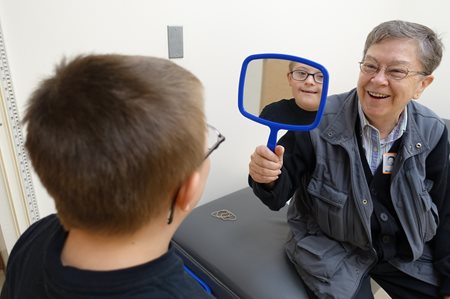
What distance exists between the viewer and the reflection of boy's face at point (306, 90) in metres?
0.92

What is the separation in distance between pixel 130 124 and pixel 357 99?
87cm

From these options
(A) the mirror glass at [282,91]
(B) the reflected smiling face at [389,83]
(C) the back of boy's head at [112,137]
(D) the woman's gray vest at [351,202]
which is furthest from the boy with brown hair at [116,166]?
(B) the reflected smiling face at [389,83]

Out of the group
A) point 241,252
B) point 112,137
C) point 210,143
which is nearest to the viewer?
point 112,137

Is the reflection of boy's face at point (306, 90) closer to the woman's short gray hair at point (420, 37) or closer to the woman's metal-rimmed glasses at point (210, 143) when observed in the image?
the woman's short gray hair at point (420, 37)

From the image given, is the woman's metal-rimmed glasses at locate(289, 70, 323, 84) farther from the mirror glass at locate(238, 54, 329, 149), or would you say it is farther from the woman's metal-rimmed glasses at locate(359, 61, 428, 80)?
the woman's metal-rimmed glasses at locate(359, 61, 428, 80)

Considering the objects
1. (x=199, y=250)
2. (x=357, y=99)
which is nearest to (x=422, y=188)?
(x=357, y=99)

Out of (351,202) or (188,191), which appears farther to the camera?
(351,202)

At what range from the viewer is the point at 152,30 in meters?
1.27

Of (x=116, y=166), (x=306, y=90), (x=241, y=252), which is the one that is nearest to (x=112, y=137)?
(x=116, y=166)

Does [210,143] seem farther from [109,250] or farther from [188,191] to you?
[109,250]

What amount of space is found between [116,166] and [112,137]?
0.04 meters

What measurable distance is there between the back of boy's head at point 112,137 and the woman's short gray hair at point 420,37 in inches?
31.2

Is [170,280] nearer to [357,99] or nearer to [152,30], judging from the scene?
[357,99]

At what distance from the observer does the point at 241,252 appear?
48.1 inches
